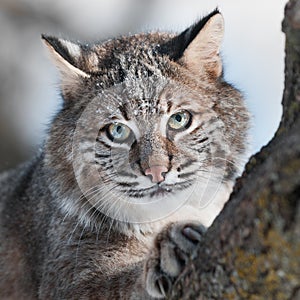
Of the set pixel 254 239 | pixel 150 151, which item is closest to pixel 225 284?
pixel 254 239

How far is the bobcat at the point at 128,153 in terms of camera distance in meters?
4.41

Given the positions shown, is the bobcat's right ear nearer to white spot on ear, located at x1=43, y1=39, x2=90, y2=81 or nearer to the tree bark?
white spot on ear, located at x1=43, y1=39, x2=90, y2=81

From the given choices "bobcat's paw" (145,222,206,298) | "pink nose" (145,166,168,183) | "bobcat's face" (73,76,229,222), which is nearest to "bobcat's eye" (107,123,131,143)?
→ "bobcat's face" (73,76,229,222)

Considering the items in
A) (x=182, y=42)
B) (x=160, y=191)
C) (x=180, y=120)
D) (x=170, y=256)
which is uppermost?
(x=182, y=42)

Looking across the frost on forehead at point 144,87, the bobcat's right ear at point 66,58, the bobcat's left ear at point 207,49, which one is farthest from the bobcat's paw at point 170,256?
the bobcat's right ear at point 66,58

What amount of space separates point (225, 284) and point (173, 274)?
697 millimetres

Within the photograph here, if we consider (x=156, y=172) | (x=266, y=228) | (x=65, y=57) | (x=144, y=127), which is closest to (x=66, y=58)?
(x=65, y=57)

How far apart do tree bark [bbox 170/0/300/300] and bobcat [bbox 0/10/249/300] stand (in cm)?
120

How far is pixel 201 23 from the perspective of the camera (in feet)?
16.1

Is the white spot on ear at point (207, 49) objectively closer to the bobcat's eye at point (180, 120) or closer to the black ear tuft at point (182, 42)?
the black ear tuft at point (182, 42)

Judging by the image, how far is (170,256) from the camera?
11.4 feet

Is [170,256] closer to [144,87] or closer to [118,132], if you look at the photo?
[118,132]

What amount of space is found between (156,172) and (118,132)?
0.52 meters

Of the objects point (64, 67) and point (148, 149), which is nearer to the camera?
point (148, 149)
